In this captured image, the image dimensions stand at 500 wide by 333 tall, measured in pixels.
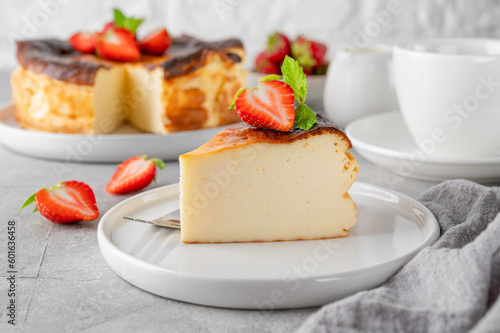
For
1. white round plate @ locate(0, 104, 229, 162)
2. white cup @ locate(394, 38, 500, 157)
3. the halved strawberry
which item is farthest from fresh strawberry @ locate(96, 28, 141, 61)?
the halved strawberry

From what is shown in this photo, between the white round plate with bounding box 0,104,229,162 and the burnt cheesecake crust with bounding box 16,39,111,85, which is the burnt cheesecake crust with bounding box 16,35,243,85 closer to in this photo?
the burnt cheesecake crust with bounding box 16,39,111,85

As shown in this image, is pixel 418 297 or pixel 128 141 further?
pixel 128 141

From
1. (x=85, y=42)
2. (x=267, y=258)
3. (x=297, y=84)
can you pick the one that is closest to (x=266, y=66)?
(x=85, y=42)

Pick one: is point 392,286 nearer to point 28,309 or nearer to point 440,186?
point 440,186

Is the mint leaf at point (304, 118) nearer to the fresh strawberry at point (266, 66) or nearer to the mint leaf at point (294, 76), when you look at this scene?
the mint leaf at point (294, 76)

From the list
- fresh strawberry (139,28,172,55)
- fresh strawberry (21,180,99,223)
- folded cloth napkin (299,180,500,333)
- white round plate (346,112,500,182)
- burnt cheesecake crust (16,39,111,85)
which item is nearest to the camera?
folded cloth napkin (299,180,500,333)

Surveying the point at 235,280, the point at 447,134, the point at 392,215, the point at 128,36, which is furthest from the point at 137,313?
the point at 128,36

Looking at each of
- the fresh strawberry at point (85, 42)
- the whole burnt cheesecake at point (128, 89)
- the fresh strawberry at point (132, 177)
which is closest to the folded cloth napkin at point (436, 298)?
the fresh strawberry at point (132, 177)
